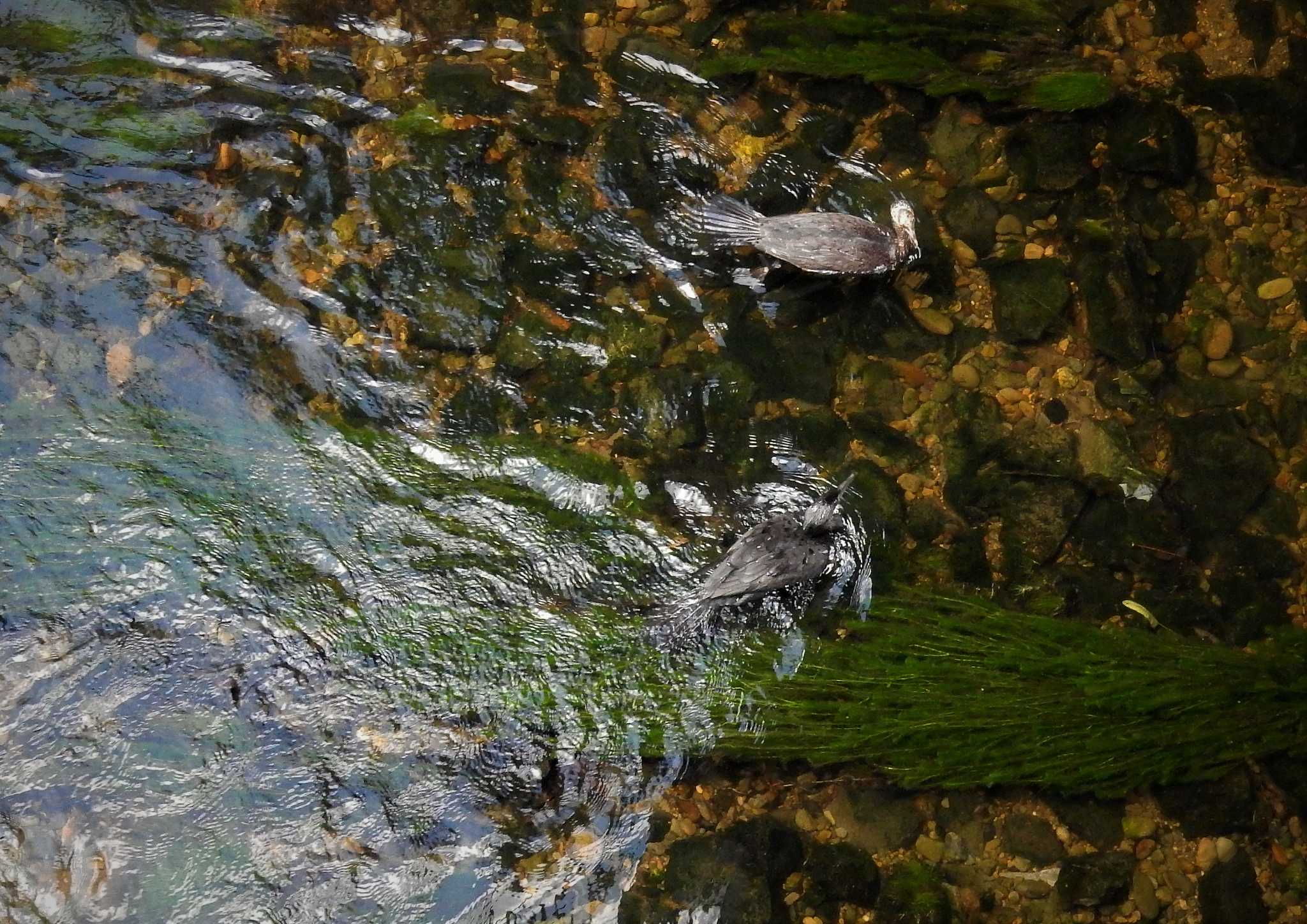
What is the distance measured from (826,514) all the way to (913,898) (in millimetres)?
1791

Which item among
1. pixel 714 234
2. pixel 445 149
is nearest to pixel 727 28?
pixel 714 234

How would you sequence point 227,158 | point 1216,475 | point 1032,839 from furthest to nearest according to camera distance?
point 227,158 → point 1216,475 → point 1032,839

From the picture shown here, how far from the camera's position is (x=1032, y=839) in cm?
425

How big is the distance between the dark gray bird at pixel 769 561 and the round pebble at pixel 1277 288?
274 cm

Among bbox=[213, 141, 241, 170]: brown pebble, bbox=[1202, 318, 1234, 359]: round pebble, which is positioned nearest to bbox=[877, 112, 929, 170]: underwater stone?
bbox=[1202, 318, 1234, 359]: round pebble

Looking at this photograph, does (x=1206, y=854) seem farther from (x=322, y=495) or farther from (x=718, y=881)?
(x=322, y=495)

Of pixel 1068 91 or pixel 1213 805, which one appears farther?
pixel 1068 91

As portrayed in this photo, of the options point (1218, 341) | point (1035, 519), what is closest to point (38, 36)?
point (1035, 519)

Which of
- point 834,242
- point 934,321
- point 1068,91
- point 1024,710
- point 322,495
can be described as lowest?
point 1024,710

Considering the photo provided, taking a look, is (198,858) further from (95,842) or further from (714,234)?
(714,234)

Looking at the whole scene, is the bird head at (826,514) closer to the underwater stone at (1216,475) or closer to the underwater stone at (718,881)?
the underwater stone at (718,881)

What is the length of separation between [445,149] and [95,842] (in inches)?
149

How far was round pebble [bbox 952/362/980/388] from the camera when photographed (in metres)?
4.76

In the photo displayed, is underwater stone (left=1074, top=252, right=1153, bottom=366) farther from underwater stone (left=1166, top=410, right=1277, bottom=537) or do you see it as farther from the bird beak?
the bird beak
